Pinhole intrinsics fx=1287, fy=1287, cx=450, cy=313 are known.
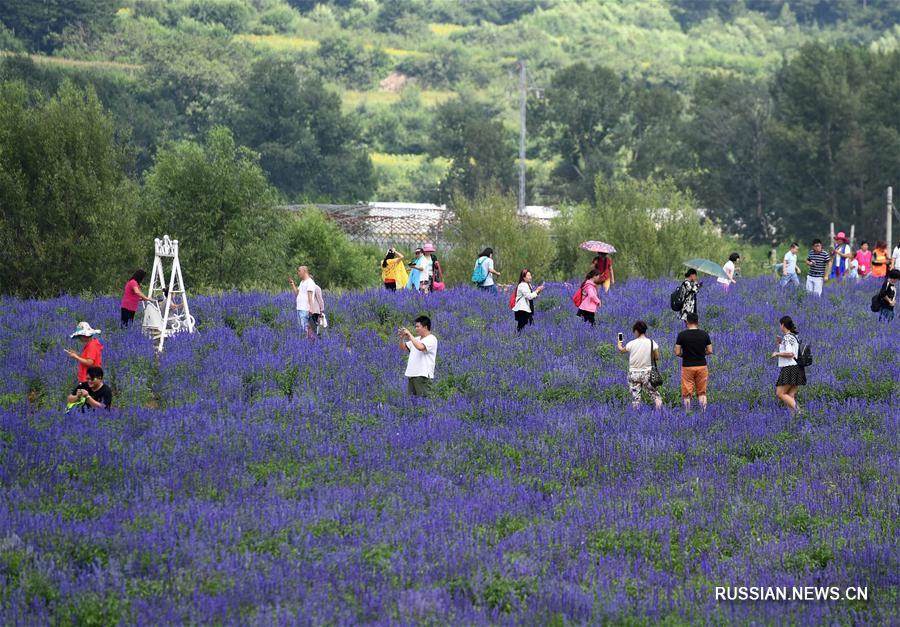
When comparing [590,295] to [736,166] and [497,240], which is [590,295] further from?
[736,166]

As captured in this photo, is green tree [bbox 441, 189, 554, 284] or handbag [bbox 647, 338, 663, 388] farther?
green tree [bbox 441, 189, 554, 284]

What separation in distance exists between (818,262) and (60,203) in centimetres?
2365

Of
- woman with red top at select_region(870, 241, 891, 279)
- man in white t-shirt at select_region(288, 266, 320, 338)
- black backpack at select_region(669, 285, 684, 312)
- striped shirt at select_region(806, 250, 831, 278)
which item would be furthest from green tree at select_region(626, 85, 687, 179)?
black backpack at select_region(669, 285, 684, 312)

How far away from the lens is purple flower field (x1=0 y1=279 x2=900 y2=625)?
9.48 m

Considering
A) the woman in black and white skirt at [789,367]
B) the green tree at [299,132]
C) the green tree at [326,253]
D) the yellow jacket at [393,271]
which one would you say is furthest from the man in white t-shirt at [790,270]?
the green tree at [299,132]

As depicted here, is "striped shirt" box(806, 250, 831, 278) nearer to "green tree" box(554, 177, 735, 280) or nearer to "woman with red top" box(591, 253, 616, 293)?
"woman with red top" box(591, 253, 616, 293)

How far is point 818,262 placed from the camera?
27.3m

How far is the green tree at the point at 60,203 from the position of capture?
1544 inches

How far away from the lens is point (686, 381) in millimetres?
16484

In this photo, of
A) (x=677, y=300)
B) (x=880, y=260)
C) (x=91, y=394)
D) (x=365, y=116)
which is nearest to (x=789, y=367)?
(x=677, y=300)

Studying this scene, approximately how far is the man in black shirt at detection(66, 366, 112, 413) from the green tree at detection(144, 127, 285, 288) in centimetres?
3105

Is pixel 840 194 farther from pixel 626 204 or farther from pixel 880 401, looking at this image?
pixel 880 401

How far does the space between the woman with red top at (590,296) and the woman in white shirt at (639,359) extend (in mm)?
5823

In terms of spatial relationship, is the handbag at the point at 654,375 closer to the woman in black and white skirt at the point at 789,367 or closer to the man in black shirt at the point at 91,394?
the woman in black and white skirt at the point at 789,367
